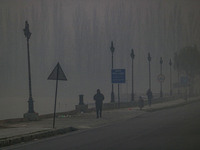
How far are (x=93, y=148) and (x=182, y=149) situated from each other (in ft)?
8.49

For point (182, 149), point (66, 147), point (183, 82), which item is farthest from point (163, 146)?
point (183, 82)

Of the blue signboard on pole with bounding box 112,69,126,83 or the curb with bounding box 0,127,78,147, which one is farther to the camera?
the blue signboard on pole with bounding box 112,69,126,83

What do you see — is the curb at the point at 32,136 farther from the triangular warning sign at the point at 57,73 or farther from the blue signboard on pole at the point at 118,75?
the blue signboard on pole at the point at 118,75

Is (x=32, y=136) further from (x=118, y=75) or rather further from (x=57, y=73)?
(x=118, y=75)

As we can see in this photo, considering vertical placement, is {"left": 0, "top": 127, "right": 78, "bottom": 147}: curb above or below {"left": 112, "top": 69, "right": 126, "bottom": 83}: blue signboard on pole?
below

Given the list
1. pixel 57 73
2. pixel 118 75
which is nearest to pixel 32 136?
pixel 57 73

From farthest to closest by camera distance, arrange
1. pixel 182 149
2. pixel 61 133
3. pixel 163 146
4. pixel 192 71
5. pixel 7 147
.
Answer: pixel 192 71 < pixel 61 133 < pixel 7 147 < pixel 163 146 < pixel 182 149

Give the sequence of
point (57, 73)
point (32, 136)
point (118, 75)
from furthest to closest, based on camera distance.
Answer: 1. point (118, 75)
2. point (57, 73)
3. point (32, 136)

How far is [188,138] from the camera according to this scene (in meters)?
15.7

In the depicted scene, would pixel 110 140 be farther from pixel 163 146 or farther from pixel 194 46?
pixel 194 46

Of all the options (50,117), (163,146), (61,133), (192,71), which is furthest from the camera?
(192,71)

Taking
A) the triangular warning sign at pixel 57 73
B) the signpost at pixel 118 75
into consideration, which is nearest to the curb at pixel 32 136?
the triangular warning sign at pixel 57 73

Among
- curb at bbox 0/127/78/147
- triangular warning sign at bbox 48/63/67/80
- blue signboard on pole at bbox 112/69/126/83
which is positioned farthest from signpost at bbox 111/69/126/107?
curb at bbox 0/127/78/147

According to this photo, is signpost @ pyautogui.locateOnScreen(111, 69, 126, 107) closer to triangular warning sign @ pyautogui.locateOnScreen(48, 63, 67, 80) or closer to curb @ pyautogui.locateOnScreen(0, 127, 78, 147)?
triangular warning sign @ pyautogui.locateOnScreen(48, 63, 67, 80)
